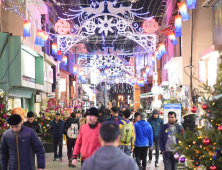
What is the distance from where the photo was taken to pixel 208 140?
19.8 feet

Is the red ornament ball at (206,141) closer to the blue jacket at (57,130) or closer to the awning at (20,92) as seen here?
the blue jacket at (57,130)

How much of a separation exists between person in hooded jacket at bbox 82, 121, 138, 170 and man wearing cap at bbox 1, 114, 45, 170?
2561mm

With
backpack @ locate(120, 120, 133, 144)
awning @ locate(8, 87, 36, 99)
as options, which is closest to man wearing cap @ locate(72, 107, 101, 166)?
backpack @ locate(120, 120, 133, 144)

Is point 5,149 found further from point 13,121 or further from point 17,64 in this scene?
point 17,64

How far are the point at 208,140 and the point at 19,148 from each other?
10.1ft

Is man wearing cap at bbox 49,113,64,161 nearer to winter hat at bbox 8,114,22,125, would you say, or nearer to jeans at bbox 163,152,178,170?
jeans at bbox 163,152,178,170

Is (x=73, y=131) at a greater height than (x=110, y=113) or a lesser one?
lesser

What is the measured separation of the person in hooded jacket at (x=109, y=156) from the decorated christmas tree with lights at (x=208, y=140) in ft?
9.68

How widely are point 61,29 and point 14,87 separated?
3.85 m

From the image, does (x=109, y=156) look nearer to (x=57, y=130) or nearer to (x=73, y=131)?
(x=73, y=131)

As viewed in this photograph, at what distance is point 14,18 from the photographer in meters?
19.1

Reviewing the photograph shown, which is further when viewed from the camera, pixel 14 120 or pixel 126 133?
pixel 126 133

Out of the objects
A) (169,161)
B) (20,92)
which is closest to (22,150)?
(169,161)

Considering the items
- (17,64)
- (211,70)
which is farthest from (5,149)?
(17,64)
